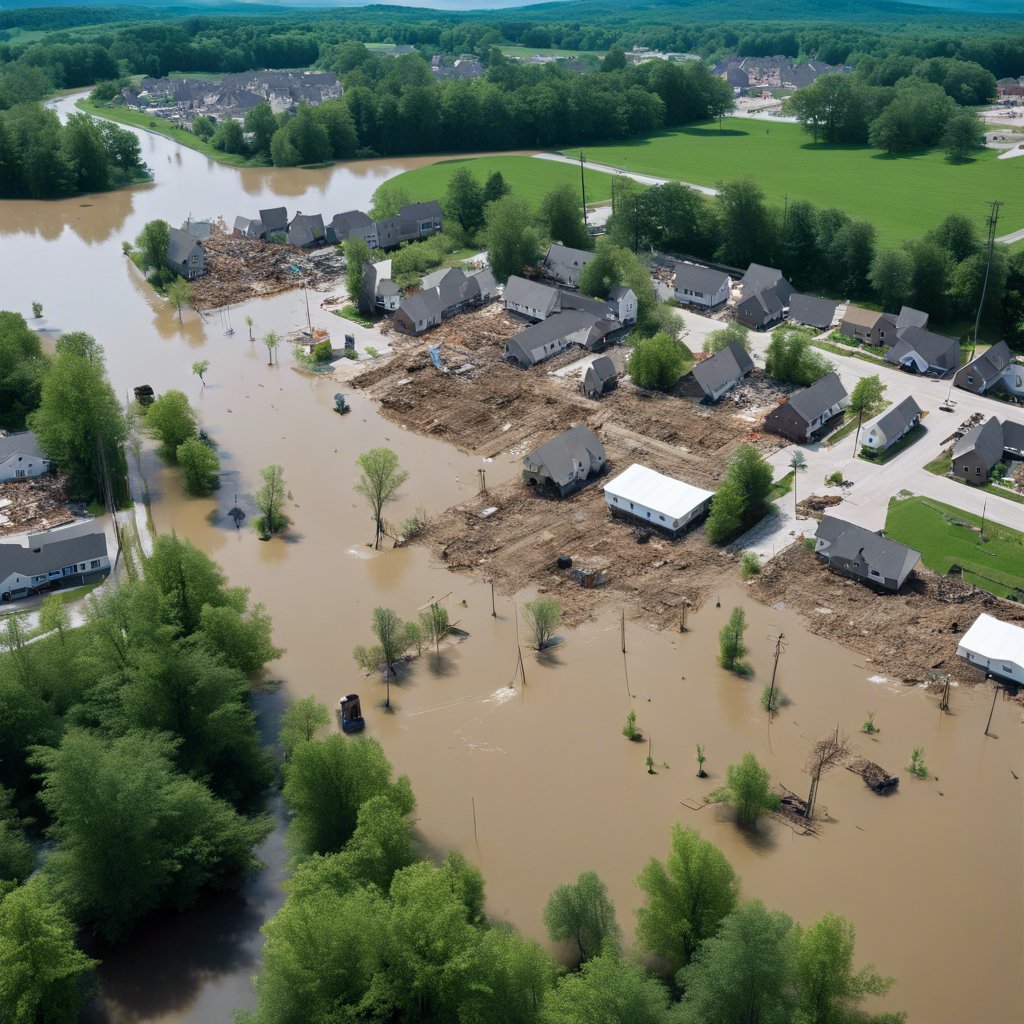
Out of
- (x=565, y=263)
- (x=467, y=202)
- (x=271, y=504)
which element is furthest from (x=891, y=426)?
(x=467, y=202)

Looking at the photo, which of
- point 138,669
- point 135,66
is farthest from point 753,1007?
point 135,66

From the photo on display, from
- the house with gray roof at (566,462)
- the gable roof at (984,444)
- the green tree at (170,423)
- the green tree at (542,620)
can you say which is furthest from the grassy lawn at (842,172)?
the green tree at (170,423)

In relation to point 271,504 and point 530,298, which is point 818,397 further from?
point 271,504

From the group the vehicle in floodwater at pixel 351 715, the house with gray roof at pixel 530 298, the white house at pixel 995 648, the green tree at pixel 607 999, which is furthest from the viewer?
the house with gray roof at pixel 530 298

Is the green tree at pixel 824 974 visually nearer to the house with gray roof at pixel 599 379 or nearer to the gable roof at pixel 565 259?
the house with gray roof at pixel 599 379

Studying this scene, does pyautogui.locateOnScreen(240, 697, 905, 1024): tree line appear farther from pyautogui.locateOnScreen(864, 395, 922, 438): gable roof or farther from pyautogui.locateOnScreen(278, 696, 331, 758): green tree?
pyautogui.locateOnScreen(864, 395, 922, 438): gable roof
